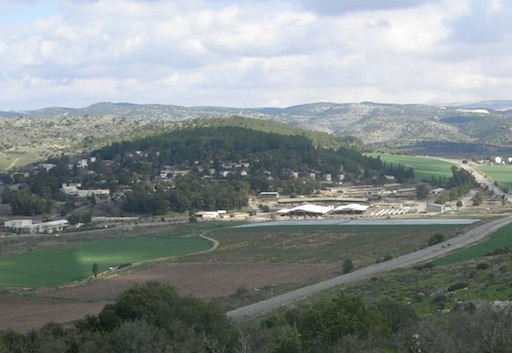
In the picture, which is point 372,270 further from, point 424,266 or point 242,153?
point 242,153

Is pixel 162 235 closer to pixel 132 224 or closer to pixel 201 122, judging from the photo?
pixel 132 224

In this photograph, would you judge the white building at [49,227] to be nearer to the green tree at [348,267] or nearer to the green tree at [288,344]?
the green tree at [348,267]

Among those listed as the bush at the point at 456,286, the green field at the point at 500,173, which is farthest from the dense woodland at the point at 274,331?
the green field at the point at 500,173

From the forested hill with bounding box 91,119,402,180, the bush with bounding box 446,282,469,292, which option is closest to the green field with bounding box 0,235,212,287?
the bush with bounding box 446,282,469,292

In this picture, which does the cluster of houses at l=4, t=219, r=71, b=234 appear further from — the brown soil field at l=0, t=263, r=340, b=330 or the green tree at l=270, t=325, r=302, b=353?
the green tree at l=270, t=325, r=302, b=353

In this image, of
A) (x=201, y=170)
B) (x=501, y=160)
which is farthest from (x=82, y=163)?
(x=501, y=160)

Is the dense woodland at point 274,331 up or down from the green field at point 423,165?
down
